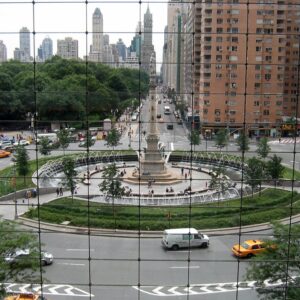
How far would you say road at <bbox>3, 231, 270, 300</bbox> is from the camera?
3.16 meters

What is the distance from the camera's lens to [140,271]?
3455 mm

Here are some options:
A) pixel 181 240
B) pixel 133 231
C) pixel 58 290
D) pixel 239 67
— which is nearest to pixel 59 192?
pixel 133 231

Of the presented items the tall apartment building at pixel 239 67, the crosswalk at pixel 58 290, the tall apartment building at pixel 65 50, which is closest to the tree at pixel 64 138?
the tall apartment building at pixel 239 67

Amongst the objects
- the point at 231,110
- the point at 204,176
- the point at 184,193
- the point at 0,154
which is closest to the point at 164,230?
the point at 184,193

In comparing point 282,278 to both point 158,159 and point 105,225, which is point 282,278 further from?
point 158,159

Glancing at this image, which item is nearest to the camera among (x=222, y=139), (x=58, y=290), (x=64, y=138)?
(x=58, y=290)

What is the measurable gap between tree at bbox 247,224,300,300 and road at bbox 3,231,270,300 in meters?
0.23

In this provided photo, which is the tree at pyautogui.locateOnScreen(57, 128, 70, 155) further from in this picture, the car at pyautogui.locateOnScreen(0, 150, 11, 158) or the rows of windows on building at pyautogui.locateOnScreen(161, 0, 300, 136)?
the rows of windows on building at pyautogui.locateOnScreen(161, 0, 300, 136)

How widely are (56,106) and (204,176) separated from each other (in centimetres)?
478

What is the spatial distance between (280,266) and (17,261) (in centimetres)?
122

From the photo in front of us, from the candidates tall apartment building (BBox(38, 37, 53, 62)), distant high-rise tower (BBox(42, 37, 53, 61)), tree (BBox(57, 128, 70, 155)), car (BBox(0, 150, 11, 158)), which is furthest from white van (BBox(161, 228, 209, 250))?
distant high-rise tower (BBox(42, 37, 53, 61))

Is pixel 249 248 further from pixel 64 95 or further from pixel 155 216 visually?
pixel 64 95

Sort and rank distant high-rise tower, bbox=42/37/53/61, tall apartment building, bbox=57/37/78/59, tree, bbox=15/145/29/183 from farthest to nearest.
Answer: distant high-rise tower, bbox=42/37/53/61 < tall apartment building, bbox=57/37/78/59 < tree, bbox=15/145/29/183

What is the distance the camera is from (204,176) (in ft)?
22.9
